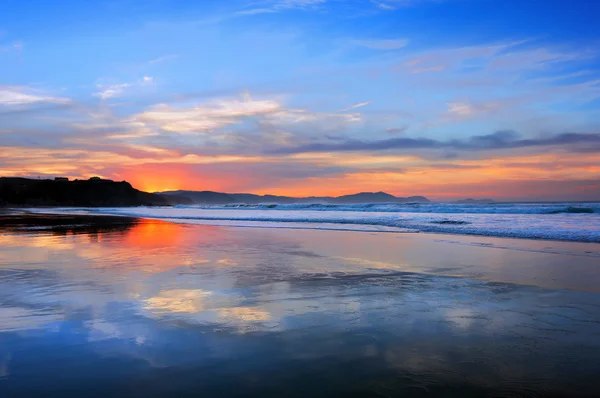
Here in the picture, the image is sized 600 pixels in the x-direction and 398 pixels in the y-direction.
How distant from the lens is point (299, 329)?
4.55 meters

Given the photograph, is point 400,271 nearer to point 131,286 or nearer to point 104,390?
point 131,286

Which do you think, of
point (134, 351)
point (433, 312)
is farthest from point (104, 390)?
point (433, 312)

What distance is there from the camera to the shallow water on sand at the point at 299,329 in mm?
3219

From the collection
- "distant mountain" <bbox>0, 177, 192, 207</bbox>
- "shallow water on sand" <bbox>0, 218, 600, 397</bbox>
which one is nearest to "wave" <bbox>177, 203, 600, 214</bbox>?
"shallow water on sand" <bbox>0, 218, 600, 397</bbox>

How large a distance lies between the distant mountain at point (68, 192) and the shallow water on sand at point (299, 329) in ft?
471

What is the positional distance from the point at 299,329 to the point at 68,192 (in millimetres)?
166079

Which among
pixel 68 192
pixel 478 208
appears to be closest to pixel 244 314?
pixel 478 208

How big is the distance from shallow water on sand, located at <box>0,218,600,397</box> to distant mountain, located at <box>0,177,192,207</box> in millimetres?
143461

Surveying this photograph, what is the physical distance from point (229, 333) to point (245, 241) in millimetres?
9943

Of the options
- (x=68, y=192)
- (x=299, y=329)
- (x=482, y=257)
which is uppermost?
(x=68, y=192)

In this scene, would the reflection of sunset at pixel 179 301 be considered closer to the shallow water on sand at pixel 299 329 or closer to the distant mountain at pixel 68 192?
the shallow water on sand at pixel 299 329

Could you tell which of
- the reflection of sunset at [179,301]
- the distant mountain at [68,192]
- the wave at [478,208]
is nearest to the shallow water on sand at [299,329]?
the reflection of sunset at [179,301]

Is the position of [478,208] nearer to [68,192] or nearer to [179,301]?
[179,301]

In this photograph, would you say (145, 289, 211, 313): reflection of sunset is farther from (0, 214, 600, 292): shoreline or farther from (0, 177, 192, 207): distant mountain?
(0, 177, 192, 207): distant mountain
